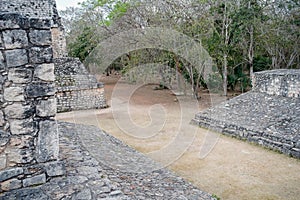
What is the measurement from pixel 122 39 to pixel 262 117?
34.8 ft

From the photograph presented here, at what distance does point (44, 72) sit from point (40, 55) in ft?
0.63

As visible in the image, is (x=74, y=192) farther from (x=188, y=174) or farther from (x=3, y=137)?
(x=188, y=174)

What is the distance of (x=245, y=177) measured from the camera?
6.47 meters

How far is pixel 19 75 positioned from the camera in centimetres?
315

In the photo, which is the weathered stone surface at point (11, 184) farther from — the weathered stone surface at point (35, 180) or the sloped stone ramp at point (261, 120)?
the sloped stone ramp at point (261, 120)

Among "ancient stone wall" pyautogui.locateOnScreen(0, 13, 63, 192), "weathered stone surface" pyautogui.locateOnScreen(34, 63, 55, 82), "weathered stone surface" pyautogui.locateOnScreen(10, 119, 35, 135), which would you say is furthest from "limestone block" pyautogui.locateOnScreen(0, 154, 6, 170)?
"weathered stone surface" pyautogui.locateOnScreen(34, 63, 55, 82)

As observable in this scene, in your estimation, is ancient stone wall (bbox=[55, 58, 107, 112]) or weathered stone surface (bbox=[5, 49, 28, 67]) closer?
weathered stone surface (bbox=[5, 49, 28, 67])

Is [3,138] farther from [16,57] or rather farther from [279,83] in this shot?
[279,83]

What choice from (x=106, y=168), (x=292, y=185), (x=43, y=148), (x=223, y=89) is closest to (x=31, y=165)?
(x=43, y=148)

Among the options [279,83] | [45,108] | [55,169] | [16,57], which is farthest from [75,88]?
[16,57]

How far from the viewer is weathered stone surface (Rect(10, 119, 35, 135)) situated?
317 cm

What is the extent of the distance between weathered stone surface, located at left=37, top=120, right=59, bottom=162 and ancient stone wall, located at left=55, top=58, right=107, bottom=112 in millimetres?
10287

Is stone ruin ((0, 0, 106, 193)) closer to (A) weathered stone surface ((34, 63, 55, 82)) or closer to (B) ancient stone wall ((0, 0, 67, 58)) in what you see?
(A) weathered stone surface ((34, 63, 55, 82))

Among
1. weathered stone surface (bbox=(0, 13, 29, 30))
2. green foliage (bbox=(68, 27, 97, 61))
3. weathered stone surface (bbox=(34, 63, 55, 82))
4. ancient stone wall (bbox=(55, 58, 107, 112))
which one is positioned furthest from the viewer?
green foliage (bbox=(68, 27, 97, 61))
